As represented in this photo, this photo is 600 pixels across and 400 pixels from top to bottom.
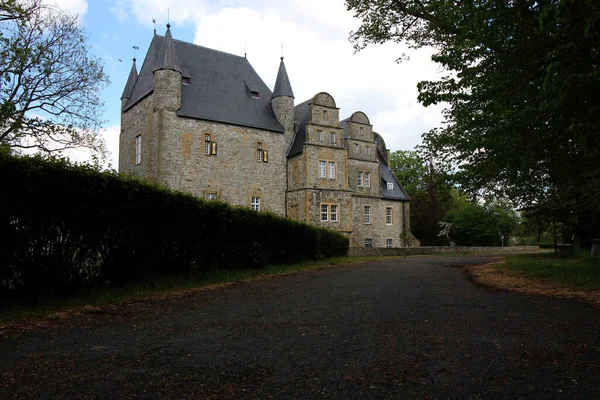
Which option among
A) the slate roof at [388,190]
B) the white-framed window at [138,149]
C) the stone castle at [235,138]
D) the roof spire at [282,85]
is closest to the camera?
the stone castle at [235,138]

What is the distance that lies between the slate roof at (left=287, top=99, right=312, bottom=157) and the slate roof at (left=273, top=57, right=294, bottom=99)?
191cm

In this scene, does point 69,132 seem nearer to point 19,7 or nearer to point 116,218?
point 19,7

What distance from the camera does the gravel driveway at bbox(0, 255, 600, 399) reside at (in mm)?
3459

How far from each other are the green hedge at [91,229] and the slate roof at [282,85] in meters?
24.8

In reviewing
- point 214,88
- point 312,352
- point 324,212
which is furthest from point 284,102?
point 312,352

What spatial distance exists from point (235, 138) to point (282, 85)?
21.3 feet

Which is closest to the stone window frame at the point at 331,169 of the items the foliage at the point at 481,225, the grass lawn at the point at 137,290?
the foliage at the point at 481,225

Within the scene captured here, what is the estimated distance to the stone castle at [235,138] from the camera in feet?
100

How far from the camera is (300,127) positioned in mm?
36688

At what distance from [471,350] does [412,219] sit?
49013 mm

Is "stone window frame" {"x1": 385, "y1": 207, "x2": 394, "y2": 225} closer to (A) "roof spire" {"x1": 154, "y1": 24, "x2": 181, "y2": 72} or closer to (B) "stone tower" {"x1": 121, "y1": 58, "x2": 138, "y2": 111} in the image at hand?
(A) "roof spire" {"x1": 154, "y1": 24, "x2": 181, "y2": 72}

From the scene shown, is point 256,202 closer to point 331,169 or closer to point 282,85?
point 331,169

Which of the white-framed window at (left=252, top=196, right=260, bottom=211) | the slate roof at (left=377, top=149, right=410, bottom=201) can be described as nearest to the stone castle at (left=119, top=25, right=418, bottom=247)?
the white-framed window at (left=252, top=196, right=260, bottom=211)

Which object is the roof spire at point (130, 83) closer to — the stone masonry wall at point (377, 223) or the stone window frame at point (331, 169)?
the stone window frame at point (331, 169)
